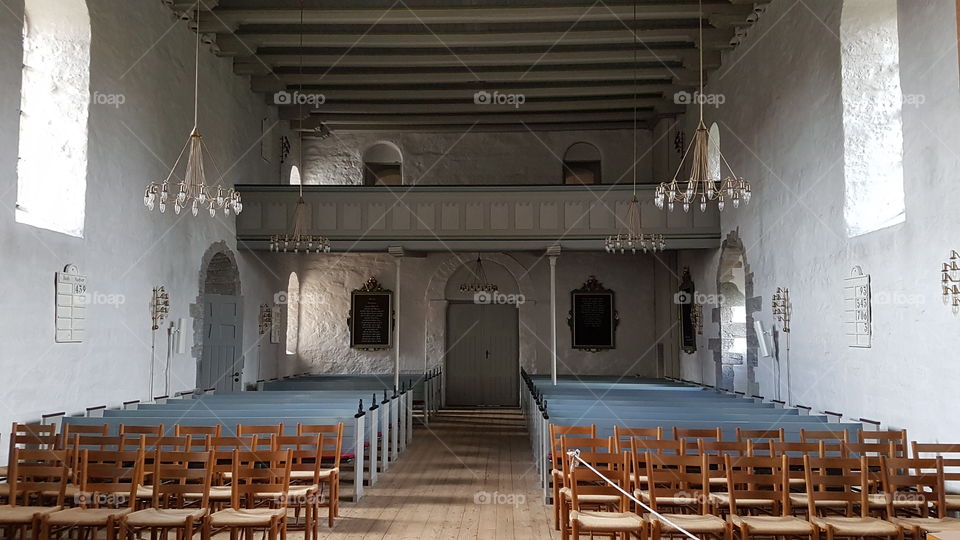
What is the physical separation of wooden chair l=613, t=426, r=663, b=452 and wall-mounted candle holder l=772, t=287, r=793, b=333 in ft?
13.6

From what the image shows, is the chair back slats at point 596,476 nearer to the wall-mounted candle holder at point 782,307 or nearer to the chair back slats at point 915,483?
the chair back slats at point 915,483

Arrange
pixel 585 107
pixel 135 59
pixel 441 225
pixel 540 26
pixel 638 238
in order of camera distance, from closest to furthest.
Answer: pixel 135 59, pixel 638 238, pixel 540 26, pixel 441 225, pixel 585 107

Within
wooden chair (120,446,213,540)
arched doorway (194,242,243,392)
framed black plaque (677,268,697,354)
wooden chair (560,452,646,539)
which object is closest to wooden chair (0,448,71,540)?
wooden chair (120,446,213,540)

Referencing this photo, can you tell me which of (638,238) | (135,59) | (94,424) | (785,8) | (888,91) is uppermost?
(785,8)

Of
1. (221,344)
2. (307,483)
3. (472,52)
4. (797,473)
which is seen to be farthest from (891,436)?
(221,344)

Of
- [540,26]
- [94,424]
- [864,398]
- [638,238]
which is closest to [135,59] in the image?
[94,424]

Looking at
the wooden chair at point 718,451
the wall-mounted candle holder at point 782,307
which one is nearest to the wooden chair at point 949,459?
the wooden chair at point 718,451

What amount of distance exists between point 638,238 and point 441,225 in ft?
12.2

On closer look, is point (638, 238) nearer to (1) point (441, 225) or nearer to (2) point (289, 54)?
(1) point (441, 225)

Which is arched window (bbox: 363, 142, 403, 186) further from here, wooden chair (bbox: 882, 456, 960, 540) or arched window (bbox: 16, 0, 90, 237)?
wooden chair (bbox: 882, 456, 960, 540)

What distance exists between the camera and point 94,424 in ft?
25.5

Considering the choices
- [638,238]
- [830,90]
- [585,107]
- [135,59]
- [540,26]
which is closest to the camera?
[830,90]

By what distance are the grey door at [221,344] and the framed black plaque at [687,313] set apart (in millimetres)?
8069

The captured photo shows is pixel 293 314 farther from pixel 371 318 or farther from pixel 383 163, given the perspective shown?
pixel 383 163
